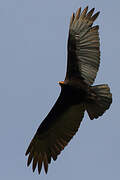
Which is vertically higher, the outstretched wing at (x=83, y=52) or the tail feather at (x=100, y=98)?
the outstretched wing at (x=83, y=52)

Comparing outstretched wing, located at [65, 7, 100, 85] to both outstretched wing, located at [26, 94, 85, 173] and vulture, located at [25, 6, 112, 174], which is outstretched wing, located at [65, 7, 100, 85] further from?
outstretched wing, located at [26, 94, 85, 173]

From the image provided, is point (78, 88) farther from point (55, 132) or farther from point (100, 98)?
point (55, 132)

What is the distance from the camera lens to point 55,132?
12.1 metres

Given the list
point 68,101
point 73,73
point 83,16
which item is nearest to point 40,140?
point 68,101

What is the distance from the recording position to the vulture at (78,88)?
1148cm

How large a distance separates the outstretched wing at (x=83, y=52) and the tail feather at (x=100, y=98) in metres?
0.30

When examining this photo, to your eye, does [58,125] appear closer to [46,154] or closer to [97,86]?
[46,154]

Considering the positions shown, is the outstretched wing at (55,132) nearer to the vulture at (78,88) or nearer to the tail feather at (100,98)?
the vulture at (78,88)

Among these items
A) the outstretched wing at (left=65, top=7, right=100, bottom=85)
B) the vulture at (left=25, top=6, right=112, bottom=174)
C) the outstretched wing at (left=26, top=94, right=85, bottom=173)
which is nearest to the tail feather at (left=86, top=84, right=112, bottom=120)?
the vulture at (left=25, top=6, right=112, bottom=174)

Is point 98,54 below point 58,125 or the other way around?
the other way around

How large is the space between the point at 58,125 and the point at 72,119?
0.49m

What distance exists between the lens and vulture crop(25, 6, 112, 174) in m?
11.5

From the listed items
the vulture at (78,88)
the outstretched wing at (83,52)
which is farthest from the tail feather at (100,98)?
the outstretched wing at (83,52)

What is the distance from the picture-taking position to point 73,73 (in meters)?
11.6
